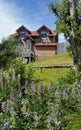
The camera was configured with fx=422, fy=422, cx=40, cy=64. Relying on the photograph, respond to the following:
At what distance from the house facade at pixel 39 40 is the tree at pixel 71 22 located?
47.3 m

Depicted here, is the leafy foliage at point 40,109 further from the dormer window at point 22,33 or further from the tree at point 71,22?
the dormer window at point 22,33

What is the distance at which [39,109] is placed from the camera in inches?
435

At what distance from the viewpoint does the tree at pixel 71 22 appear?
26219 millimetres

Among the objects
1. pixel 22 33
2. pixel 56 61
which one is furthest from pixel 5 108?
pixel 22 33

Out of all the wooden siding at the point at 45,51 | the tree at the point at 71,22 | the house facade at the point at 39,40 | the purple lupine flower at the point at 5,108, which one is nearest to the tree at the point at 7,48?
the tree at the point at 71,22

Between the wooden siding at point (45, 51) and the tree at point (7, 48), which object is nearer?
the tree at point (7, 48)

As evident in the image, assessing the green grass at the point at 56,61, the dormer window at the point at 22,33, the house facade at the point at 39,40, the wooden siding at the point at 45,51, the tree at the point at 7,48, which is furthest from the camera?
the dormer window at the point at 22,33

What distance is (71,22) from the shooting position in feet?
88.8

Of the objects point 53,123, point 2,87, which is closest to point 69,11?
point 2,87

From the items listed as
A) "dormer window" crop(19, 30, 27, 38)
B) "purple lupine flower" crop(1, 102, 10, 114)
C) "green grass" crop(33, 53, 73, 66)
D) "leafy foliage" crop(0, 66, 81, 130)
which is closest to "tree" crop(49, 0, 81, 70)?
"leafy foliage" crop(0, 66, 81, 130)

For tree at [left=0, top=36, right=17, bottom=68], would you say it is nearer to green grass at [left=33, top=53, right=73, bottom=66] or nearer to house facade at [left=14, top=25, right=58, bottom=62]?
green grass at [left=33, top=53, right=73, bottom=66]

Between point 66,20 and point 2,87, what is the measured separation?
1576 centimetres

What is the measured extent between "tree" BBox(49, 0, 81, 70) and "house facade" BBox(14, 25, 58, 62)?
4730 centimetres

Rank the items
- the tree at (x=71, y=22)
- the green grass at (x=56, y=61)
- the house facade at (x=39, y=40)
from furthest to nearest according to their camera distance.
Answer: the house facade at (x=39, y=40) → the green grass at (x=56, y=61) → the tree at (x=71, y=22)
